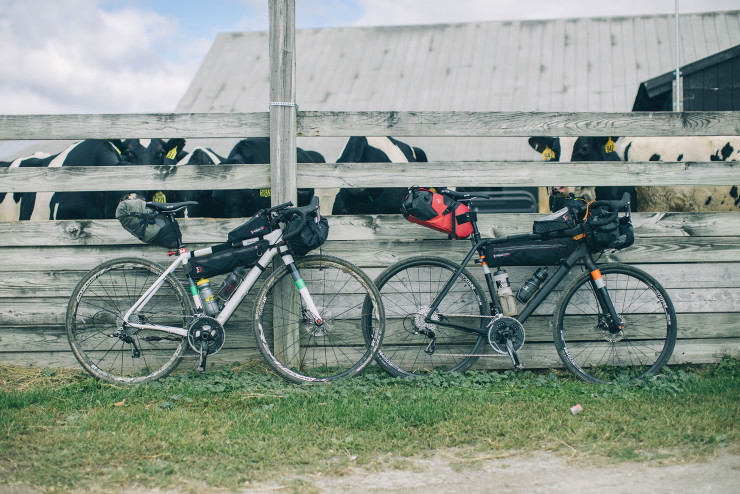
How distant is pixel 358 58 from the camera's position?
19.9m

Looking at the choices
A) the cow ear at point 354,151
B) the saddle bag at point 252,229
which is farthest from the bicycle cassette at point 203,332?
the cow ear at point 354,151

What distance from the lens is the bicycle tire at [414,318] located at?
15.8 ft

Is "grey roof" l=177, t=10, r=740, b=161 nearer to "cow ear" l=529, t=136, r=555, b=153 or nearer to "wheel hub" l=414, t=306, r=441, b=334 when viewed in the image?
"cow ear" l=529, t=136, r=555, b=153

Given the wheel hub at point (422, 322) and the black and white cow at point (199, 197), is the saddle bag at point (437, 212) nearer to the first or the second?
the wheel hub at point (422, 322)

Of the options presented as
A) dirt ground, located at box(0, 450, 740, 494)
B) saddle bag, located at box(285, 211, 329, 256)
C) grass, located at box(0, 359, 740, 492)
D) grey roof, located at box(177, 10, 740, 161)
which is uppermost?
grey roof, located at box(177, 10, 740, 161)

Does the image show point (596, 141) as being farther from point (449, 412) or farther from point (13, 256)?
point (13, 256)

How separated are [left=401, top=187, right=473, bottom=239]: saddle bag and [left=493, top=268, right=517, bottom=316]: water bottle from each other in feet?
1.18

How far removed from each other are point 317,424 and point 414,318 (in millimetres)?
1263

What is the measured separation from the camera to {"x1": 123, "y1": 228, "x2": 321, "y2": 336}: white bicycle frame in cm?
463

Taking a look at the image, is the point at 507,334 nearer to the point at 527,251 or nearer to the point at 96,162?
the point at 527,251

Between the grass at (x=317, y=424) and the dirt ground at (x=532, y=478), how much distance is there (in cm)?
10

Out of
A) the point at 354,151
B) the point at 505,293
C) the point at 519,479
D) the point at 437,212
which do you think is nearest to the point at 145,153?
the point at 354,151

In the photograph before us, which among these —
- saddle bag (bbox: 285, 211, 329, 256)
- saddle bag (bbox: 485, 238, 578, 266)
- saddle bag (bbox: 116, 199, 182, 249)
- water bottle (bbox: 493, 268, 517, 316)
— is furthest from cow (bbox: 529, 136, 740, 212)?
saddle bag (bbox: 116, 199, 182, 249)

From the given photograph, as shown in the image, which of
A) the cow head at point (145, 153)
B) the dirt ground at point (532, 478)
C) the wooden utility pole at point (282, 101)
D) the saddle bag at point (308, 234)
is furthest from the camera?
the cow head at point (145, 153)
